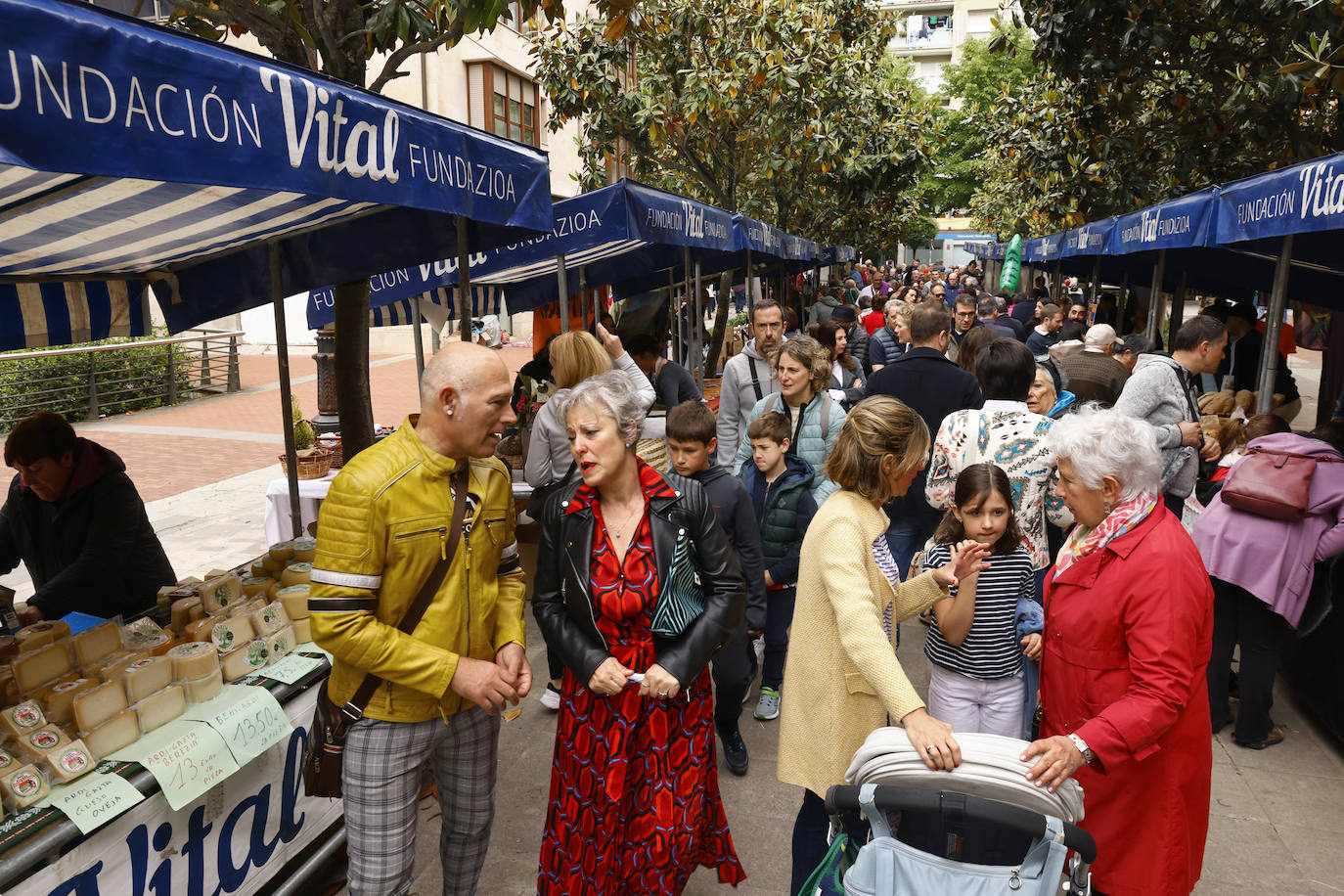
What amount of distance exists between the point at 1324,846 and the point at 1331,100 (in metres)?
10.4

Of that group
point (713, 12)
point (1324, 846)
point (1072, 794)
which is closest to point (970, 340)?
point (1324, 846)

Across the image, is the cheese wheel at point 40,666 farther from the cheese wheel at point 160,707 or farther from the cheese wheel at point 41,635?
the cheese wheel at point 160,707

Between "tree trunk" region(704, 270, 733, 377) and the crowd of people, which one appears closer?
the crowd of people

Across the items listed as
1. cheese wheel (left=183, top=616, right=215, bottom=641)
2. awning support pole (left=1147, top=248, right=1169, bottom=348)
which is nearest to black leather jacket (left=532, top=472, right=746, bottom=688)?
cheese wheel (left=183, top=616, right=215, bottom=641)

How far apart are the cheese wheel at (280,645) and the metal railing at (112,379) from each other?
1024cm

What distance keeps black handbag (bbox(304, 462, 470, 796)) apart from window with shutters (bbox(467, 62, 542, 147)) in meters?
23.4

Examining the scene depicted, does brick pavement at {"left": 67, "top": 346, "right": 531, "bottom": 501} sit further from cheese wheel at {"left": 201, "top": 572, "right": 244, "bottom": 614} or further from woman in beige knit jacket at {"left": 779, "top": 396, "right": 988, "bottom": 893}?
woman in beige knit jacket at {"left": 779, "top": 396, "right": 988, "bottom": 893}

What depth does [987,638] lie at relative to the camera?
3125 mm

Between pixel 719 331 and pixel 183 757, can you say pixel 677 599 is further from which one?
pixel 719 331

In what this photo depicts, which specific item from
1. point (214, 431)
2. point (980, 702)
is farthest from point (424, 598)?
point (214, 431)

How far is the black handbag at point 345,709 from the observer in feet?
8.41

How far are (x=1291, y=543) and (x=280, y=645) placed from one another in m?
4.56

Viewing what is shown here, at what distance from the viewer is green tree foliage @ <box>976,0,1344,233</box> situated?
9.36 metres

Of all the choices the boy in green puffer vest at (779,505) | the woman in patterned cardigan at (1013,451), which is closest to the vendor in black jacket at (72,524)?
the boy in green puffer vest at (779,505)
